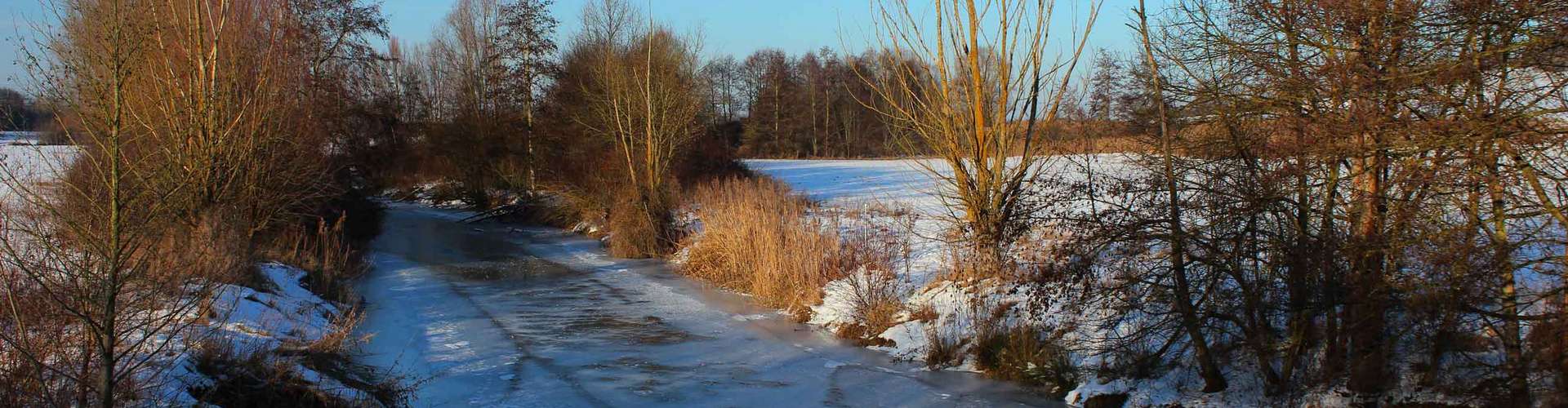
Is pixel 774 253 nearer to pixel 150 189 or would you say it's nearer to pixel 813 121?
pixel 150 189

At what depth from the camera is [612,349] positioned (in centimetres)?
957

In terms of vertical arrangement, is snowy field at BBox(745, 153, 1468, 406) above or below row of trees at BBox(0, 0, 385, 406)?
below

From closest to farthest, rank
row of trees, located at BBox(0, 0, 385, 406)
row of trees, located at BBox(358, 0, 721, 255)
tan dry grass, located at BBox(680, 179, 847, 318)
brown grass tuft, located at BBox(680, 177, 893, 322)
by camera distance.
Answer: row of trees, located at BBox(0, 0, 385, 406), brown grass tuft, located at BBox(680, 177, 893, 322), tan dry grass, located at BBox(680, 179, 847, 318), row of trees, located at BBox(358, 0, 721, 255)

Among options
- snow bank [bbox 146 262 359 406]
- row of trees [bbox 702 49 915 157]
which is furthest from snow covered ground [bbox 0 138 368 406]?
row of trees [bbox 702 49 915 157]

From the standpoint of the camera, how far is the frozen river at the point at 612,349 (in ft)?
25.4

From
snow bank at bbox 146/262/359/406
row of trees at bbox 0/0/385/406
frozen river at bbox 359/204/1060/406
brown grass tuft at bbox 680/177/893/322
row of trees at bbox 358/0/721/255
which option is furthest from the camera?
row of trees at bbox 358/0/721/255

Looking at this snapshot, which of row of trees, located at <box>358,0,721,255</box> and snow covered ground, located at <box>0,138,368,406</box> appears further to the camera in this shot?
row of trees, located at <box>358,0,721,255</box>

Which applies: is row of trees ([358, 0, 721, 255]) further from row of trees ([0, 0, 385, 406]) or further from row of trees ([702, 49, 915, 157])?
row of trees ([702, 49, 915, 157])

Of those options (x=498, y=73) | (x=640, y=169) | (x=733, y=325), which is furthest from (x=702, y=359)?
(x=498, y=73)

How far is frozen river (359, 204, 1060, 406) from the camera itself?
7734mm

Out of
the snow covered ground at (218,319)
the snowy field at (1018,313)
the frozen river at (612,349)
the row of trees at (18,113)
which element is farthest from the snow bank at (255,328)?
the snowy field at (1018,313)

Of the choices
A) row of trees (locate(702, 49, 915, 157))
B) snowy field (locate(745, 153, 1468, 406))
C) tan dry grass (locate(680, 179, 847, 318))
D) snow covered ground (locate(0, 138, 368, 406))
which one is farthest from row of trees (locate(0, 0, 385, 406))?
row of trees (locate(702, 49, 915, 157))

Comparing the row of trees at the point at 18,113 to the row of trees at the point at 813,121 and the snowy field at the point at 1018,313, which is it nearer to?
the snowy field at the point at 1018,313

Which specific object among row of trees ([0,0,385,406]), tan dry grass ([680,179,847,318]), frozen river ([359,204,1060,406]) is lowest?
frozen river ([359,204,1060,406])
